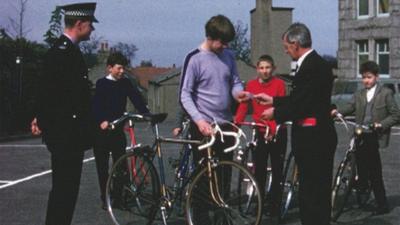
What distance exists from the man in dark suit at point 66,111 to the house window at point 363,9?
38.1m

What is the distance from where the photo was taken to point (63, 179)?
5.70 m

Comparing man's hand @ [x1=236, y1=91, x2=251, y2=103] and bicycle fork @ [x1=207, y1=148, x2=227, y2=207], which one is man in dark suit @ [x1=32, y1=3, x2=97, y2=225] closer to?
bicycle fork @ [x1=207, y1=148, x2=227, y2=207]

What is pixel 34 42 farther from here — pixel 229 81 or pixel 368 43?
pixel 368 43

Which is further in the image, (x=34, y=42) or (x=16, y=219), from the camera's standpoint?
(x=34, y=42)

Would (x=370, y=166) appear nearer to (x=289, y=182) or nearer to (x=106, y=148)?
(x=289, y=182)

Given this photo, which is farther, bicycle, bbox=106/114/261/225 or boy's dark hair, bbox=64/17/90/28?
bicycle, bbox=106/114/261/225

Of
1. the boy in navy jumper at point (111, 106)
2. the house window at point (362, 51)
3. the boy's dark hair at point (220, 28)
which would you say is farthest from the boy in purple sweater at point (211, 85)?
the house window at point (362, 51)

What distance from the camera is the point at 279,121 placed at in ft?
18.7

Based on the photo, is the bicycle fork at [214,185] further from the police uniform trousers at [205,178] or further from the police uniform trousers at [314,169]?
the police uniform trousers at [314,169]

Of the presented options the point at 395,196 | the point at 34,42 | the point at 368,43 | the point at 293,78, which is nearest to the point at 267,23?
the point at 368,43

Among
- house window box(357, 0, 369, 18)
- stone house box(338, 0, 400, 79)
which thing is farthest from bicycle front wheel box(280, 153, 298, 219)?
house window box(357, 0, 369, 18)

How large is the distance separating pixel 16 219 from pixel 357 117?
3.80 meters

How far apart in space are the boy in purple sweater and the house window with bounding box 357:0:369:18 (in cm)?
3719

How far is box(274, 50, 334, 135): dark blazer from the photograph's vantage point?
5652 mm
